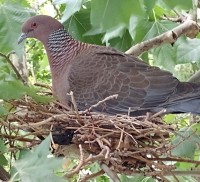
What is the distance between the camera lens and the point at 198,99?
1262 millimetres

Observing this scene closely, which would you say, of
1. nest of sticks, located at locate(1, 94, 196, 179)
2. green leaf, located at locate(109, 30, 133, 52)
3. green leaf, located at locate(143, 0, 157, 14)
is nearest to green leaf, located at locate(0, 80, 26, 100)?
nest of sticks, located at locate(1, 94, 196, 179)

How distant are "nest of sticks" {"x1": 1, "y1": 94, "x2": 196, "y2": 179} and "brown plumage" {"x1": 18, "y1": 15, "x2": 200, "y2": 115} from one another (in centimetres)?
14

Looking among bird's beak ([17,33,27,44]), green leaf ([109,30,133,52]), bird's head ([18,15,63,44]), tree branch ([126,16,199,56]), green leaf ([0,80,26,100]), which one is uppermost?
green leaf ([0,80,26,100])

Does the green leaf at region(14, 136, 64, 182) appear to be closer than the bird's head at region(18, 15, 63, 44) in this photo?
Yes

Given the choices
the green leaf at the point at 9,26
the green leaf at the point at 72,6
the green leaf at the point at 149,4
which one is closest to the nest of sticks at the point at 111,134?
the green leaf at the point at 9,26

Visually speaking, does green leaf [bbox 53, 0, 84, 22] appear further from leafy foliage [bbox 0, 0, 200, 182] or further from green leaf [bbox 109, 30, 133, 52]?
green leaf [bbox 109, 30, 133, 52]

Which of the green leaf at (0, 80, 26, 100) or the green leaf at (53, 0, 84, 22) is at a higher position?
the green leaf at (53, 0, 84, 22)

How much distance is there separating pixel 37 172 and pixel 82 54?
724 millimetres

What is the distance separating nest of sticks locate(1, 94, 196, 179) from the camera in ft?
3.52

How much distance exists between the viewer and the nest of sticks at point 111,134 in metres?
1.07

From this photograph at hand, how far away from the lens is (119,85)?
131cm

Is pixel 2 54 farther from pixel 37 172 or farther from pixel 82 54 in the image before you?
pixel 37 172

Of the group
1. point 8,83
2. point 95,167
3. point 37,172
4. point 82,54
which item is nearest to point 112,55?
point 82,54

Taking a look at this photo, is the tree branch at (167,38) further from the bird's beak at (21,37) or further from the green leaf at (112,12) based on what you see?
the green leaf at (112,12)
